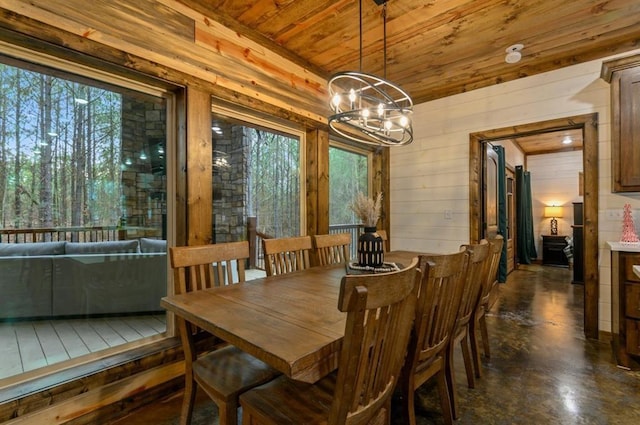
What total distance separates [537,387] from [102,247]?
3.38 m

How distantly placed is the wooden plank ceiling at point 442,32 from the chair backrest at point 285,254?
1.87 m

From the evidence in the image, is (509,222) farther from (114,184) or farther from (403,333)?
Result: (114,184)

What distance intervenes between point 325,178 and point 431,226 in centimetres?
163

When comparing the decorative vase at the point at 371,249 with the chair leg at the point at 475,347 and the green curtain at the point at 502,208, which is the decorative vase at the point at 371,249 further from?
the green curtain at the point at 502,208

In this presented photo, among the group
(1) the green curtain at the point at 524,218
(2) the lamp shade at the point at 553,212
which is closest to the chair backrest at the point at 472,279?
(1) the green curtain at the point at 524,218

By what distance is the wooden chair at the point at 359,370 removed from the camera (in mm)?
926

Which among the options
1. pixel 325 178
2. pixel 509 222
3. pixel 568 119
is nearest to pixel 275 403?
pixel 325 178

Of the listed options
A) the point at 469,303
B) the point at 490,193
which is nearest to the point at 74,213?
the point at 469,303

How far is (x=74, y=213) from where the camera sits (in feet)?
6.50

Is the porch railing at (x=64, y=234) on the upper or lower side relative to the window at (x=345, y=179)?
lower

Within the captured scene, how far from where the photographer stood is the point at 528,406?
1.94 m

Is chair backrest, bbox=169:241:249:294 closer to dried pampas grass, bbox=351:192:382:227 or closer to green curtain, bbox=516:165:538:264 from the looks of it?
dried pampas grass, bbox=351:192:382:227

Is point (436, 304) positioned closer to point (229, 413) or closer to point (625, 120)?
point (229, 413)

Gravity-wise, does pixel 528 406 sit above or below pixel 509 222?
below
